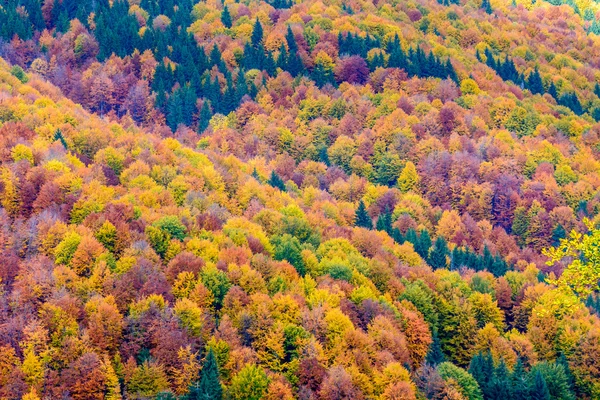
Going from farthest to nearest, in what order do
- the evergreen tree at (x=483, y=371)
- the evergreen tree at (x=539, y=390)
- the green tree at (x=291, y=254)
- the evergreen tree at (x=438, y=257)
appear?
the evergreen tree at (x=438, y=257), the green tree at (x=291, y=254), the evergreen tree at (x=483, y=371), the evergreen tree at (x=539, y=390)

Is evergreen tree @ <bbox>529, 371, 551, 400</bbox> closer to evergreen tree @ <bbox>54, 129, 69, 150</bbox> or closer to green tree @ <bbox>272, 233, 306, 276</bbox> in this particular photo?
green tree @ <bbox>272, 233, 306, 276</bbox>

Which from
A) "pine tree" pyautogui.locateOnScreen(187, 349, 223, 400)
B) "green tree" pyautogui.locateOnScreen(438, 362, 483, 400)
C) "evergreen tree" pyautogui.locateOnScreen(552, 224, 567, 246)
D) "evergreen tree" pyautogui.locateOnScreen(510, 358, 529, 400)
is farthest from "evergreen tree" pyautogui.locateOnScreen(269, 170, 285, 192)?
"pine tree" pyautogui.locateOnScreen(187, 349, 223, 400)

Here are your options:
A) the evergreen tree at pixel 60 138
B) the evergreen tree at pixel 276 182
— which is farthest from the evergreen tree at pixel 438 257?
the evergreen tree at pixel 60 138

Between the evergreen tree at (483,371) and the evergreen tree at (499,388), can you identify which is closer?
the evergreen tree at (499,388)

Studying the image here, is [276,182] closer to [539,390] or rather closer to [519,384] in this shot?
[519,384]

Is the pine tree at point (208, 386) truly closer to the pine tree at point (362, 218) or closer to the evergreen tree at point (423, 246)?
the evergreen tree at point (423, 246)

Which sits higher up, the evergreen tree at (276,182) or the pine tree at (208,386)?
the pine tree at (208,386)

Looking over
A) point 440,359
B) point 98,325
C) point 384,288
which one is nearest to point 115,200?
point 98,325

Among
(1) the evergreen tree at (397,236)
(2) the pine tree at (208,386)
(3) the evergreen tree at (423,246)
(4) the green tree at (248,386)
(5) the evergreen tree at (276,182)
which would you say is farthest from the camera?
(5) the evergreen tree at (276,182)
